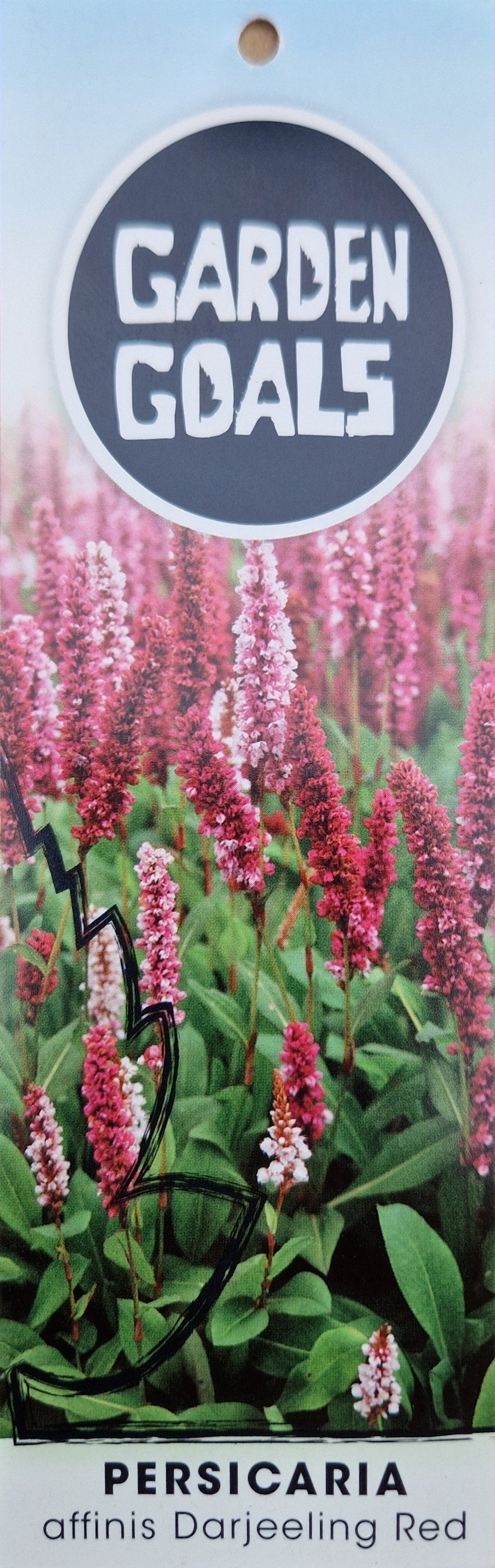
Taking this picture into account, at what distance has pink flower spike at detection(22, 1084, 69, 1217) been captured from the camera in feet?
2.41

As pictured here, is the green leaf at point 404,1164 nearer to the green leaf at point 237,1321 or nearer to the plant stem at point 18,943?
the green leaf at point 237,1321

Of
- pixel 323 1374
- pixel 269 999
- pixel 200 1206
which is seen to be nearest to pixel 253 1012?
pixel 269 999

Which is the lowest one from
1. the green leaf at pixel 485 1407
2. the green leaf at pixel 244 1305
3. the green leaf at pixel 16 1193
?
the green leaf at pixel 485 1407

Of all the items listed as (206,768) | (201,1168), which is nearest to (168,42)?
(206,768)

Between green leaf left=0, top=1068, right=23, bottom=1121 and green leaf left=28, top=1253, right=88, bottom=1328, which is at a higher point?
green leaf left=0, top=1068, right=23, bottom=1121

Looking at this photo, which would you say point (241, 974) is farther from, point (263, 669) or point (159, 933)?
point (263, 669)

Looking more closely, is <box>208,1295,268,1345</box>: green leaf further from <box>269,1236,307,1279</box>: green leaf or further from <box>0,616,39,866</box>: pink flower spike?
<box>0,616,39,866</box>: pink flower spike

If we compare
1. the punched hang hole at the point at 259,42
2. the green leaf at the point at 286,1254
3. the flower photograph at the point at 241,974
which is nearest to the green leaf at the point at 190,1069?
the flower photograph at the point at 241,974

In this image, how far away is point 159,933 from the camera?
2.43 feet

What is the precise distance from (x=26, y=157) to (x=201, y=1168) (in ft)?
1.99

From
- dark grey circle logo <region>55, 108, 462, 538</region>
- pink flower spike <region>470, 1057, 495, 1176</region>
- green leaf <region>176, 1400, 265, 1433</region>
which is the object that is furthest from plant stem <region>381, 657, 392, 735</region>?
green leaf <region>176, 1400, 265, 1433</region>

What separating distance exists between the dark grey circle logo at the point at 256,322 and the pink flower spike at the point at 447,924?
199 mm

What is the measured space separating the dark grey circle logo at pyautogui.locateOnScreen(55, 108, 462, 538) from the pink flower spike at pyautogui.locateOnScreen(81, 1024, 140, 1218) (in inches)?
13.1

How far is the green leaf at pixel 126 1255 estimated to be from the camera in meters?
0.73
